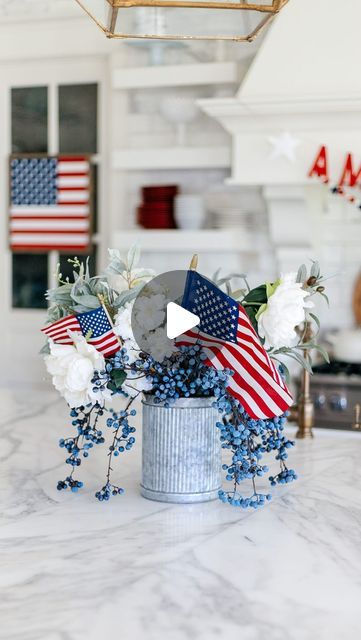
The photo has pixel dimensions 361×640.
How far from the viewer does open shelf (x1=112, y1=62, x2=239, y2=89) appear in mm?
4184

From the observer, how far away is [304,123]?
3875 mm

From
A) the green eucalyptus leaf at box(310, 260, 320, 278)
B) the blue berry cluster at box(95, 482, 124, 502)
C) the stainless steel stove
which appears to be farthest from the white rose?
the stainless steel stove

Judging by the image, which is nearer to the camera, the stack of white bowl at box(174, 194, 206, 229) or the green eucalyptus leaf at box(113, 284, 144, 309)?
the green eucalyptus leaf at box(113, 284, 144, 309)

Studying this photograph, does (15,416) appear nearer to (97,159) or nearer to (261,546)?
(261,546)

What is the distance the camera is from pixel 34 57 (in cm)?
462

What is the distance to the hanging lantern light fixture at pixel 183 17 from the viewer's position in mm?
1536

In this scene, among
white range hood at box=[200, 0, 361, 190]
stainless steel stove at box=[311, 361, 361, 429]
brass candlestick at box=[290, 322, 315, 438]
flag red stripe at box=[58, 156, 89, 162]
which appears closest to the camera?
brass candlestick at box=[290, 322, 315, 438]

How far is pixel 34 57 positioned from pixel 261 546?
3.85m

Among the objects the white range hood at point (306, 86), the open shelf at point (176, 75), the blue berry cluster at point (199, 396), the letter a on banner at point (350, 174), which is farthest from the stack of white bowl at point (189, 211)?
the blue berry cluster at point (199, 396)

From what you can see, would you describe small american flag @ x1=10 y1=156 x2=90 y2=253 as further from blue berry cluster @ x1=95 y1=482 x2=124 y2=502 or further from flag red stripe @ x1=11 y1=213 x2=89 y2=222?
blue berry cluster @ x1=95 y1=482 x2=124 y2=502

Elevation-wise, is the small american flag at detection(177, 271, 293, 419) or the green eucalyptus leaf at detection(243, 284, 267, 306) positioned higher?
the green eucalyptus leaf at detection(243, 284, 267, 306)
